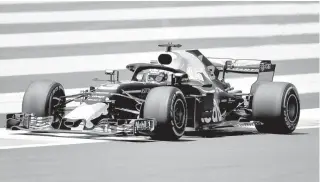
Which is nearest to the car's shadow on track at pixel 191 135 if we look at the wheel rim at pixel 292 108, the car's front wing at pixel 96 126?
the car's front wing at pixel 96 126

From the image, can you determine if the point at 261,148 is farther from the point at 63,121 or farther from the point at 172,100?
the point at 63,121

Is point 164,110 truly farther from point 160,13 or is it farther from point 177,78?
point 160,13

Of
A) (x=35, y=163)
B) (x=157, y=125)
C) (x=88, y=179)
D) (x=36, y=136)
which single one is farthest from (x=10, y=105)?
(x=88, y=179)

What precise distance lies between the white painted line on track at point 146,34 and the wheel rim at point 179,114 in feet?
29.0

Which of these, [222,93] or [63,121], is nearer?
[63,121]

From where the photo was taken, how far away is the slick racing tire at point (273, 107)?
13.9 meters

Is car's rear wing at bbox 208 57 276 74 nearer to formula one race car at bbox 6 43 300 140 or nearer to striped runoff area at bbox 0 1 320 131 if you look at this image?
formula one race car at bbox 6 43 300 140

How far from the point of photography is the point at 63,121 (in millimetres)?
13336

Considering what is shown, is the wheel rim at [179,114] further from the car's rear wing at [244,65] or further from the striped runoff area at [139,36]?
the striped runoff area at [139,36]

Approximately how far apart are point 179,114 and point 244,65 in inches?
98.0

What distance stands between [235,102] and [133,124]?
2197 mm

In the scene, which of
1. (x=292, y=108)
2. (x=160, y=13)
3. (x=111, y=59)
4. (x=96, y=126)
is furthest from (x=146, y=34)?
(x=96, y=126)

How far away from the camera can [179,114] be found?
1309 cm

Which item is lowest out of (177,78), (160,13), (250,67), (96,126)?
(96,126)
